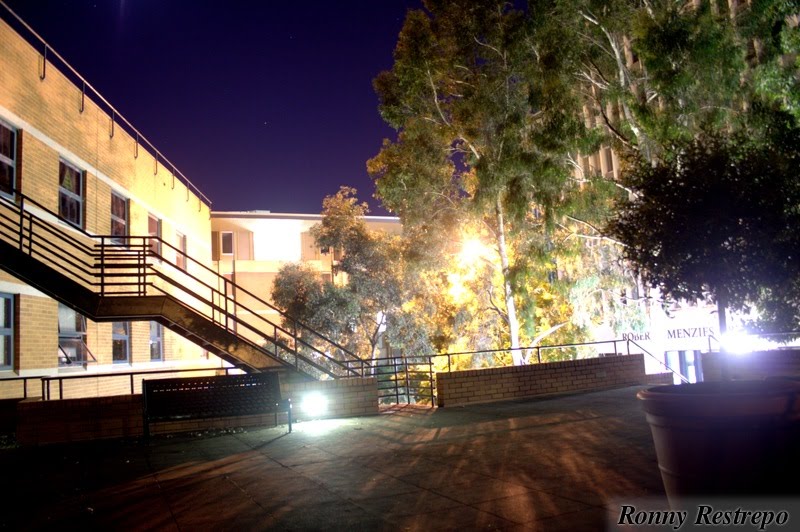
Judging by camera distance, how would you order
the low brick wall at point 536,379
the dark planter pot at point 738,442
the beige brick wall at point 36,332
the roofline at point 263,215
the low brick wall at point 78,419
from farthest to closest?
the roofline at point 263,215 → the low brick wall at point 536,379 → the beige brick wall at point 36,332 → the low brick wall at point 78,419 → the dark planter pot at point 738,442

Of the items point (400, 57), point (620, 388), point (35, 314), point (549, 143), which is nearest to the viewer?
point (35, 314)

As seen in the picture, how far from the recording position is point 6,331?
13781mm

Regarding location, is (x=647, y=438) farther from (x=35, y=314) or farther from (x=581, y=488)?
(x=35, y=314)

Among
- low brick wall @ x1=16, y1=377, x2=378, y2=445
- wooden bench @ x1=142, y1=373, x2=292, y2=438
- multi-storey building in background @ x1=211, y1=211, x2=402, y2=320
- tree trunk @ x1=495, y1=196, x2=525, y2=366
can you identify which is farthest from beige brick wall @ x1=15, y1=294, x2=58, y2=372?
multi-storey building in background @ x1=211, y1=211, x2=402, y2=320

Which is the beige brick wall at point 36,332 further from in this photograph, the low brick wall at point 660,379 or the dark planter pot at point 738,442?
the low brick wall at point 660,379

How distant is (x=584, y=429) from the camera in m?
9.66

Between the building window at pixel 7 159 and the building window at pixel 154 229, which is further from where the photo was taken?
the building window at pixel 154 229

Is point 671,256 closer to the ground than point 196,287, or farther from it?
closer to the ground

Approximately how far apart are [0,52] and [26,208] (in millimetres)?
3212

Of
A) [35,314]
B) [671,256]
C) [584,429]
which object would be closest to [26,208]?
[35,314]

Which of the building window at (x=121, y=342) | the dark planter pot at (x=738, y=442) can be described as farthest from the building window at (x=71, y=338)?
the dark planter pot at (x=738, y=442)

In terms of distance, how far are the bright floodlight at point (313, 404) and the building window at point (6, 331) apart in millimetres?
6390

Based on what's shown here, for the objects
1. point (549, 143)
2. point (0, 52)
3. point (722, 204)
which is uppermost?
point (0, 52)

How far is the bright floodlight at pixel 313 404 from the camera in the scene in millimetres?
12742
